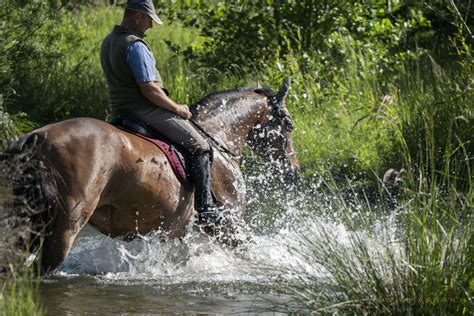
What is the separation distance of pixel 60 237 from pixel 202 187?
167cm

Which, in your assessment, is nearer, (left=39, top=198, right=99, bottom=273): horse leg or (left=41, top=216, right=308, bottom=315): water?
(left=39, top=198, right=99, bottom=273): horse leg

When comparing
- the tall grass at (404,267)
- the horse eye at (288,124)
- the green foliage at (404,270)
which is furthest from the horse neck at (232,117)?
the green foliage at (404,270)

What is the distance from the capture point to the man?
25.7ft

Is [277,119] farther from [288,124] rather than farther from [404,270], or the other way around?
[404,270]

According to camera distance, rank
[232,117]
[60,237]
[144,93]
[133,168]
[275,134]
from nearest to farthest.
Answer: [60,237], [133,168], [144,93], [232,117], [275,134]

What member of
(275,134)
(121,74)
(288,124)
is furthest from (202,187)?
(288,124)

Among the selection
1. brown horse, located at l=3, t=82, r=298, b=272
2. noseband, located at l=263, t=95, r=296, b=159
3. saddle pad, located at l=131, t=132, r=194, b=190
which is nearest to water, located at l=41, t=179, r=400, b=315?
brown horse, located at l=3, t=82, r=298, b=272

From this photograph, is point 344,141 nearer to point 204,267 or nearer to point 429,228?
point 204,267

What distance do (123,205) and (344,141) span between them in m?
5.88

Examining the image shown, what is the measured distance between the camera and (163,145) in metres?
7.95

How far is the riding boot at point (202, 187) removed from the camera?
814 cm

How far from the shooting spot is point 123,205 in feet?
24.6

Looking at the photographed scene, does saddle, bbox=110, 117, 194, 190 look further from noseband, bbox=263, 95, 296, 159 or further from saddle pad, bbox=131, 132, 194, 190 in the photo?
noseband, bbox=263, 95, 296, 159

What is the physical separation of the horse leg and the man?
1379mm
